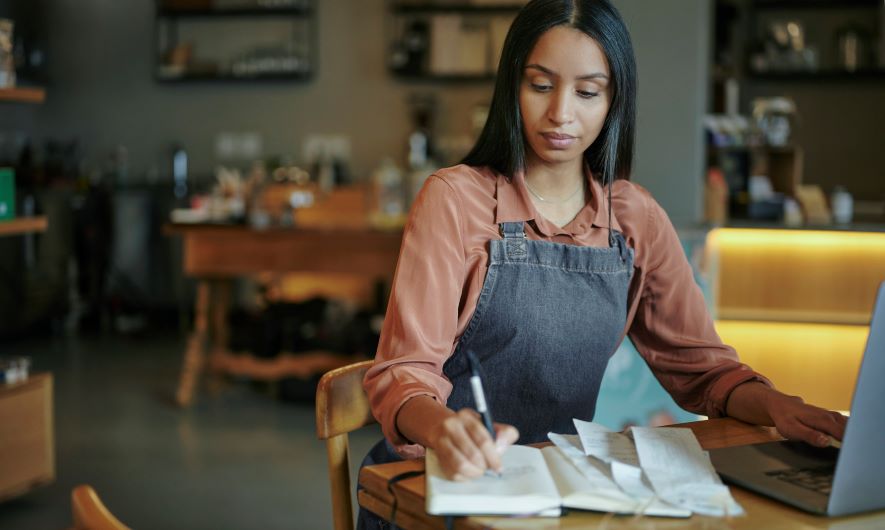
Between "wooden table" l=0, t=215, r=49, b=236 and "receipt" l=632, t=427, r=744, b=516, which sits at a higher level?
"wooden table" l=0, t=215, r=49, b=236

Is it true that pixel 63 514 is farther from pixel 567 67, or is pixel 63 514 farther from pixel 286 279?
pixel 286 279

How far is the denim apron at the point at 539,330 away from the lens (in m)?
1.57

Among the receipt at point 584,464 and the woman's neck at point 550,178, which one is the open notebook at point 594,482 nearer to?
the receipt at point 584,464

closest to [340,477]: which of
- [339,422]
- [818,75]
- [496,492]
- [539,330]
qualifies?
[339,422]

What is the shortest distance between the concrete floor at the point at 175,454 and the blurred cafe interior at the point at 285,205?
0.02 metres

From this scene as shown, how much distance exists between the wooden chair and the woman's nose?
0.84 metres

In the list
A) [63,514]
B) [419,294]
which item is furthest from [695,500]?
[63,514]

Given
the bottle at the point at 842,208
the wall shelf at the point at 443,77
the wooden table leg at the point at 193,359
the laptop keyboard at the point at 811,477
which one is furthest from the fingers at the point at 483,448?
the wall shelf at the point at 443,77

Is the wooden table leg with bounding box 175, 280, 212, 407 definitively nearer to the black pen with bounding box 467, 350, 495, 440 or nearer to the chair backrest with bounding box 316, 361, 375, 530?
the chair backrest with bounding box 316, 361, 375, 530

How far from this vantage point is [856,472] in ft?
3.51

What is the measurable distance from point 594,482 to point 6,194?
117 inches

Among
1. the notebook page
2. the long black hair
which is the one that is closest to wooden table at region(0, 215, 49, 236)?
the long black hair

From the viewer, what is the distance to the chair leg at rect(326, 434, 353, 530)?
1.48 meters

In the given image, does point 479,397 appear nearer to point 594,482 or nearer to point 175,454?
point 594,482
